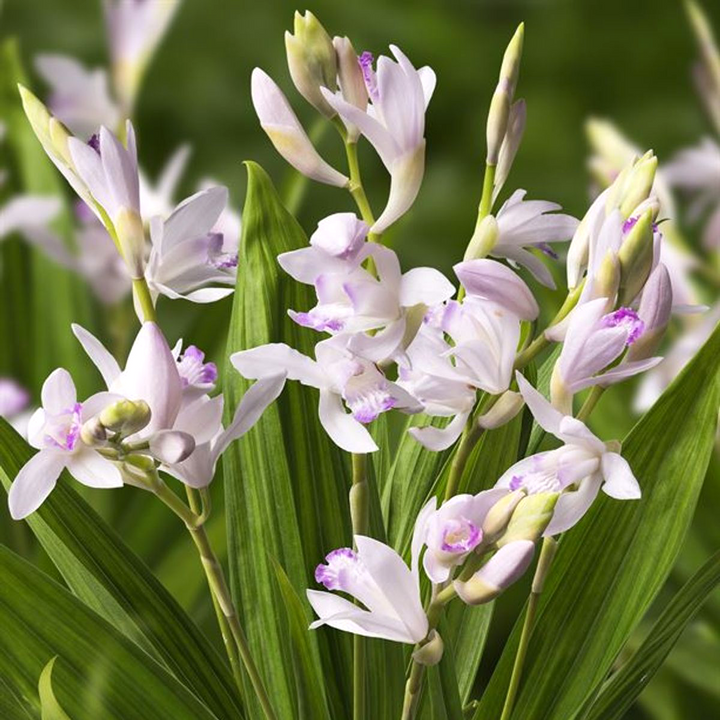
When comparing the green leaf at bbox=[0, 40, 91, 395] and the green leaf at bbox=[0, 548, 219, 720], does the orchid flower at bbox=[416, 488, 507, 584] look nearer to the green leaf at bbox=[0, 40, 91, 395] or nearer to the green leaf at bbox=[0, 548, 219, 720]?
the green leaf at bbox=[0, 548, 219, 720]

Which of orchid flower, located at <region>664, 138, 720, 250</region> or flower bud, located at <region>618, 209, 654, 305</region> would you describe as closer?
flower bud, located at <region>618, 209, 654, 305</region>

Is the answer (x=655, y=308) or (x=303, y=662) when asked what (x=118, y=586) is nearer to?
(x=303, y=662)

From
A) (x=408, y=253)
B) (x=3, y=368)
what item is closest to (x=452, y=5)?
(x=408, y=253)

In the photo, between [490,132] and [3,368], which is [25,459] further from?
[3,368]

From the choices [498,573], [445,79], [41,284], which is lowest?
[445,79]

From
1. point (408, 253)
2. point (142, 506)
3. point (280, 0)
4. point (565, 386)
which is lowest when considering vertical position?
point (408, 253)

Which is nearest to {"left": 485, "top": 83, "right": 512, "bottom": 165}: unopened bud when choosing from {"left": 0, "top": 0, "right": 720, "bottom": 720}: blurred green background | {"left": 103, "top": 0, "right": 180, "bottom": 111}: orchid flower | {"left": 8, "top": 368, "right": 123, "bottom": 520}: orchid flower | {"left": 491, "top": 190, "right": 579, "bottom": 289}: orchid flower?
{"left": 491, "top": 190, "right": 579, "bottom": 289}: orchid flower

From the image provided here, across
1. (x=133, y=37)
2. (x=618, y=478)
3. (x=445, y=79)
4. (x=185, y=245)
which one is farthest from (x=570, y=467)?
(x=445, y=79)
